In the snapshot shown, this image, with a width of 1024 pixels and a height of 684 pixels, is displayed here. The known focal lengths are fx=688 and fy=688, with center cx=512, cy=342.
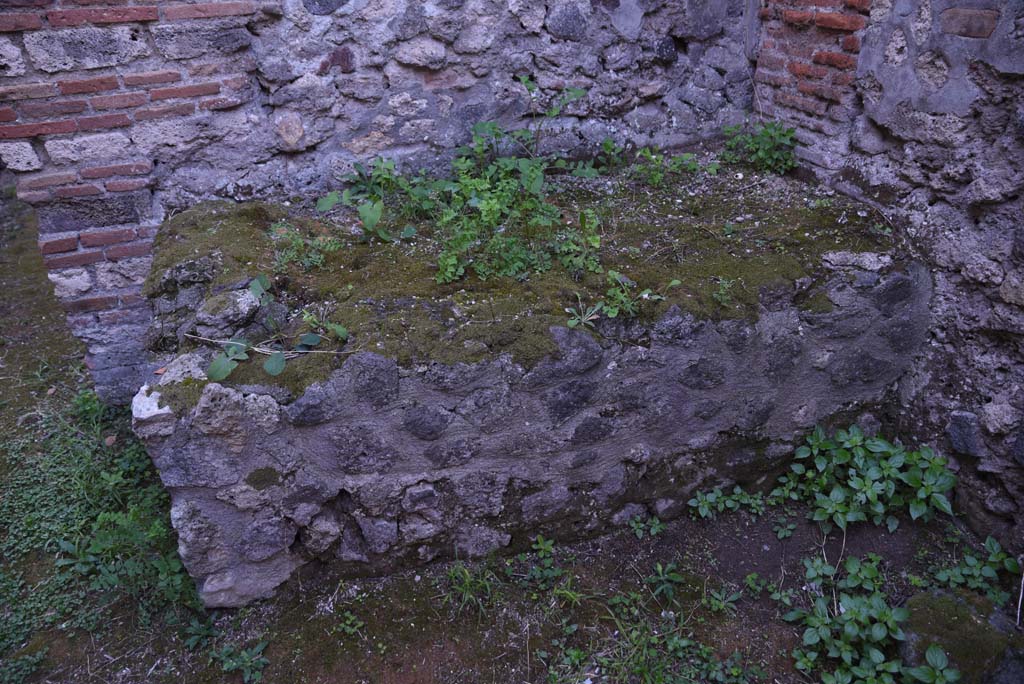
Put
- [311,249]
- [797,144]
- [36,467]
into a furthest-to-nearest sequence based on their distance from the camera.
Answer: [797,144]
[36,467]
[311,249]

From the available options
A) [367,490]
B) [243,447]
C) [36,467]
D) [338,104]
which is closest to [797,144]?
[338,104]

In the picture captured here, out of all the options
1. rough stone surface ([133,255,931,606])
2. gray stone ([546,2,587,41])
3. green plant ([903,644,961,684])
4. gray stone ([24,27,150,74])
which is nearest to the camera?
green plant ([903,644,961,684])

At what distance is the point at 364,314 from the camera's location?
232cm

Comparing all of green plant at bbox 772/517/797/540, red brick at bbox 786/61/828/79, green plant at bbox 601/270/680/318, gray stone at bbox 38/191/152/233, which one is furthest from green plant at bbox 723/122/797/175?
gray stone at bbox 38/191/152/233

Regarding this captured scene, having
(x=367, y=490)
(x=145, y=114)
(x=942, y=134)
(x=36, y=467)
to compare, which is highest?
(x=145, y=114)

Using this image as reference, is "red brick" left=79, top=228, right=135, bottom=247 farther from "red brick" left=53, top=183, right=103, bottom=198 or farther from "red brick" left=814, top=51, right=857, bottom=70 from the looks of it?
"red brick" left=814, top=51, right=857, bottom=70

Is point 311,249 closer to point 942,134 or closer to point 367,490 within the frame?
point 367,490

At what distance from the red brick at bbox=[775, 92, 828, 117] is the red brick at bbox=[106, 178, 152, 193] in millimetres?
2916

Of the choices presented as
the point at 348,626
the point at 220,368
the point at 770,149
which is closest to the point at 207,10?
the point at 220,368

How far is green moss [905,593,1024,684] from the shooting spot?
2066mm

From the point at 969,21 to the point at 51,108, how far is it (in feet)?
11.2

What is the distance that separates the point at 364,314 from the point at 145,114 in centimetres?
141

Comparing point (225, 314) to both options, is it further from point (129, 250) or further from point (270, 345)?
point (129, 250)

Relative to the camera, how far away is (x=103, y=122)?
9.09 ft
